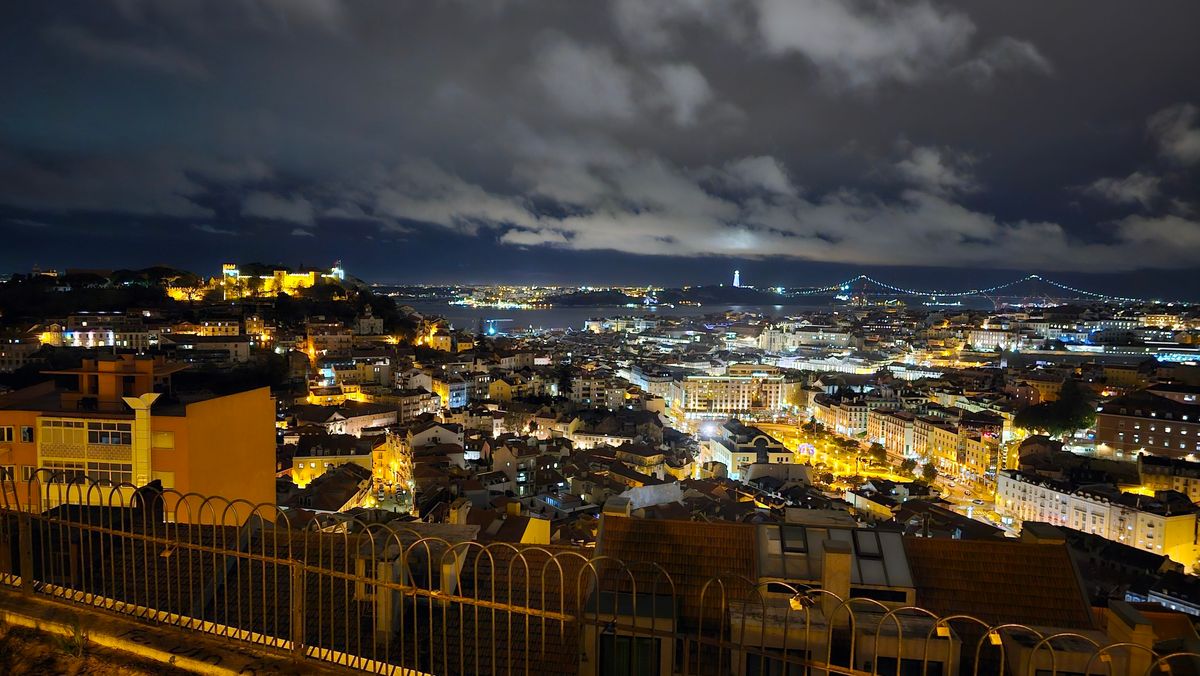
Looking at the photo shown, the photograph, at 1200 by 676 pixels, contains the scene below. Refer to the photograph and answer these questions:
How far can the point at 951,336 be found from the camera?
67438mm

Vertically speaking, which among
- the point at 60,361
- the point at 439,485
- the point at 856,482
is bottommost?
the point at 856,482

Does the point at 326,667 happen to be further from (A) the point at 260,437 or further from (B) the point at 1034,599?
(A) the point at 260,437

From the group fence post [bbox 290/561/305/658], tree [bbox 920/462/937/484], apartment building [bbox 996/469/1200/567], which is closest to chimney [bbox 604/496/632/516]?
fence post [bbox 290/561/305/658]

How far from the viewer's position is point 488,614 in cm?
369

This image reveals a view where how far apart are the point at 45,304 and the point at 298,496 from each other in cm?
2824

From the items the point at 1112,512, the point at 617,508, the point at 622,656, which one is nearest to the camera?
the point at 622,656

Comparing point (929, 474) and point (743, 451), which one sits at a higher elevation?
point (743, 451)

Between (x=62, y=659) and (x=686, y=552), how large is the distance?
109 inches

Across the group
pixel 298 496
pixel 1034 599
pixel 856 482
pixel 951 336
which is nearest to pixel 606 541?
pixel 1034 599

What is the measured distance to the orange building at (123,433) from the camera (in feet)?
19.9

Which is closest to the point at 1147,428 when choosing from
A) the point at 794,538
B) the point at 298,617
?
the point at 794,538

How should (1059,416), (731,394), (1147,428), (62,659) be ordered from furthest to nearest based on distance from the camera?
(731,394) < (1059,416) < (1147,428) < (62,659)

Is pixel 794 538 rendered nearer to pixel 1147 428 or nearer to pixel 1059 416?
pixel 1147 428

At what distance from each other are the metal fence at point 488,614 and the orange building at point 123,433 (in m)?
2.04
